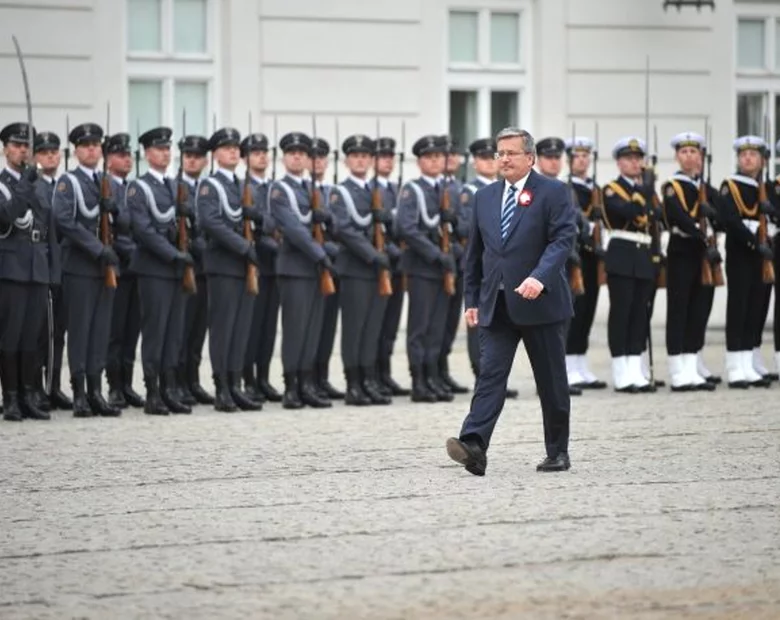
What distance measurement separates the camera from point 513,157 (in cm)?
1079

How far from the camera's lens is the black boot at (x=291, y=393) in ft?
49.3

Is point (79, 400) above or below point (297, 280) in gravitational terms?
below

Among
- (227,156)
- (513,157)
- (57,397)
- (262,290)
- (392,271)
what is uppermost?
(227,156)

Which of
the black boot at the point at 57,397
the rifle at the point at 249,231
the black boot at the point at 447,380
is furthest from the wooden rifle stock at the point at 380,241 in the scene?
the black boot at the point at 57,397

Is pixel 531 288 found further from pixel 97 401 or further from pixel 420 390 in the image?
pixel 420 390

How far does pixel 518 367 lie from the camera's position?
19047 millimetres

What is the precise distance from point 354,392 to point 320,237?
110cm

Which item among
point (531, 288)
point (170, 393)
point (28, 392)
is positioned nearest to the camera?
point (531, 288)

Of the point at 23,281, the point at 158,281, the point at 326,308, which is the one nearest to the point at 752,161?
the point at 326,308

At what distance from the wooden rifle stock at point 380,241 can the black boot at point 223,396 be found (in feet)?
4.39

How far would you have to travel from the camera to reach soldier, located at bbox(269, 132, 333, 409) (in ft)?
49.4

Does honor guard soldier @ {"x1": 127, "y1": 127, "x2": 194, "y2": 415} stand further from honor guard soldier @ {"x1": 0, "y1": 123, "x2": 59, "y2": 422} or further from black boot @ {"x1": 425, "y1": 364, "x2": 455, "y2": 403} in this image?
black boot @ {"x1": 425, "y1": 364, "x2": 455, "y2": 403}

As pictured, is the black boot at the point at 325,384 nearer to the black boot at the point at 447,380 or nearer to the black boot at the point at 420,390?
the black boot at the point at 420,390

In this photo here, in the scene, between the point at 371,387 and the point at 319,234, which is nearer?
the point at 319,234
